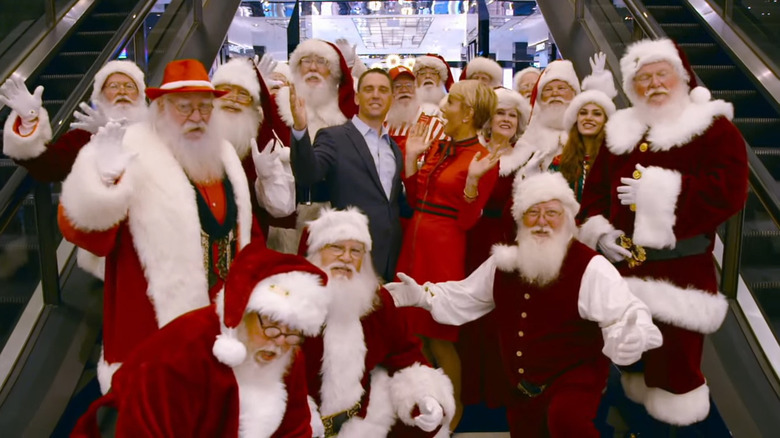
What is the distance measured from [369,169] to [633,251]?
1205 millimetres

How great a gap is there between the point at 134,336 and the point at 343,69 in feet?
6.92

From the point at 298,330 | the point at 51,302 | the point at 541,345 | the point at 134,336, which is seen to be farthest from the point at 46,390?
the point at 541,345

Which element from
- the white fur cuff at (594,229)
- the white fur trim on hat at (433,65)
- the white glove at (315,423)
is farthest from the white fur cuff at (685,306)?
the white fur trim on hat at (433,65)

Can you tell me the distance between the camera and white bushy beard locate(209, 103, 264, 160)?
343cm

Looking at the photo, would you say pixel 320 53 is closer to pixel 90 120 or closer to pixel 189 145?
pixel 90 120

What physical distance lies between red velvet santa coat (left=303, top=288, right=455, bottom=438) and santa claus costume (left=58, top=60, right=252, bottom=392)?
507 mm

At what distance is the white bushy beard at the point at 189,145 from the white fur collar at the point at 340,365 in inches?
27.9

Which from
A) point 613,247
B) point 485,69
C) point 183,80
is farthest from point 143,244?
point 485,69

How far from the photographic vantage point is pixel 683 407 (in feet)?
9.92

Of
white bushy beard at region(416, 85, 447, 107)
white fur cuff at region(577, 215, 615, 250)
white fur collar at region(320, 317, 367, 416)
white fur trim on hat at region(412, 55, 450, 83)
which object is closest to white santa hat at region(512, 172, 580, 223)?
white fur cuff at region(577, 215, 615, 250)

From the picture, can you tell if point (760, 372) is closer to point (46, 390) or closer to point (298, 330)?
point (298, 330)

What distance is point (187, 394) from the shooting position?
7.00 ft

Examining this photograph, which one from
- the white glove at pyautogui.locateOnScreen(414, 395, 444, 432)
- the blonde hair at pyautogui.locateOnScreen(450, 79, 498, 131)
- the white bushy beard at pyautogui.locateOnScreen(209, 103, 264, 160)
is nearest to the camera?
the white glove at pyautogui.locateOnScreen(414, 395, 444, 432)

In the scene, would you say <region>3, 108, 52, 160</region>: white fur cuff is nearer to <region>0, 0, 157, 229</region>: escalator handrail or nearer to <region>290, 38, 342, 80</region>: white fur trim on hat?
<region>0, 0, 157, 229</region>: escalator handrail
